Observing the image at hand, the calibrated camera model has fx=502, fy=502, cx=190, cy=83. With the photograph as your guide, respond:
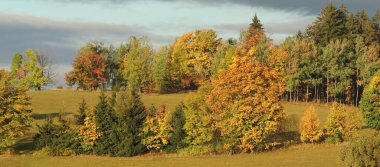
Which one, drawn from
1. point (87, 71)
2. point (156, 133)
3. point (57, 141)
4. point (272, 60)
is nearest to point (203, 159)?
point (156, 133)

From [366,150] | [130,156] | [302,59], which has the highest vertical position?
[302,59]

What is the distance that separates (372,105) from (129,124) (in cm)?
3043

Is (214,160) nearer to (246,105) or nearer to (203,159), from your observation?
(203,159)

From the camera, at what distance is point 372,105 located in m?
63.1

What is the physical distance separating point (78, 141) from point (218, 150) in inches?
632

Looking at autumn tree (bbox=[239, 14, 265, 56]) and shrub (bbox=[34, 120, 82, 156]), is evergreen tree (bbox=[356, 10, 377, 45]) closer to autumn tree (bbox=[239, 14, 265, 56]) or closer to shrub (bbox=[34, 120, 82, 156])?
autumn tree (bbox=[239, 14, 265, 56])

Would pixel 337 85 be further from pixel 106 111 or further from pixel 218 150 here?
pixel 106 111

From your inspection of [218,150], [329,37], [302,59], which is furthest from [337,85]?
[218,150]

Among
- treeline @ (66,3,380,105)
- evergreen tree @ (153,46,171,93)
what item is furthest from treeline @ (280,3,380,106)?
evergreen tree @ (153,46,171,93)

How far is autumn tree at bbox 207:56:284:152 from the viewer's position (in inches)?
2201

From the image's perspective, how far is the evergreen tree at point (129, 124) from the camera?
57.4 metres

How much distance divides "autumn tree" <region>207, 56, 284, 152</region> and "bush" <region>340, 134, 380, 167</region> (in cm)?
2378

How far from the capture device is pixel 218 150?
56906 mm

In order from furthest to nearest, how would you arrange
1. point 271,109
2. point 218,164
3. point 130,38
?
point 130,38, point 271,109, point 218,164
